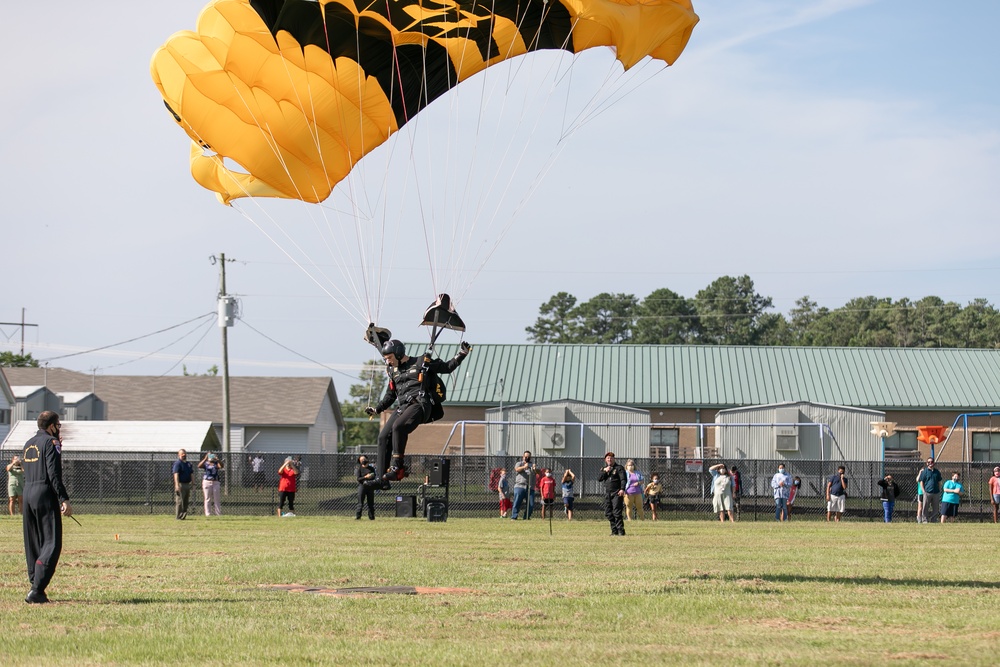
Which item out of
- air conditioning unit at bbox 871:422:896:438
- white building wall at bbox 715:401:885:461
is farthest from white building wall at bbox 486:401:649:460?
air conditioning unit at bbox 871:422:896:438

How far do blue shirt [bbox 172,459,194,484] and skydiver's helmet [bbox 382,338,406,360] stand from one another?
12831mm

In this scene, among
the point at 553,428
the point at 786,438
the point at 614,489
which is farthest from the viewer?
the point at 553,428

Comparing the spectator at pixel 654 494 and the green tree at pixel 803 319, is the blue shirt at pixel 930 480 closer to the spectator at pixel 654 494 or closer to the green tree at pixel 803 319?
the spectator at pixel 654 494

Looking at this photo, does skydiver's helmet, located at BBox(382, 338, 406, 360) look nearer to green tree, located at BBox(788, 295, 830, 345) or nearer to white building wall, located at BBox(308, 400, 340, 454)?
white building wall, located at BBox(308, 400, 340, 454)

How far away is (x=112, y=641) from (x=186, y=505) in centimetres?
1606

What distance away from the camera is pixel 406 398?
39.9 ft

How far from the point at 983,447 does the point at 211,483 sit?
94.8ft

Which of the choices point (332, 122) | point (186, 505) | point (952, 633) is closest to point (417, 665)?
point (952, 633)

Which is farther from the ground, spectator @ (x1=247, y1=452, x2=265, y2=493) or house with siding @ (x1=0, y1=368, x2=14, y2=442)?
house with siding @ (x1=0, y1=368, x2=14, y2=442)

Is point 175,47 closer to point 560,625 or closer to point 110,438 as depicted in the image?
point 560,625

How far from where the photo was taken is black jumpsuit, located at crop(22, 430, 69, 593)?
31.7 ft

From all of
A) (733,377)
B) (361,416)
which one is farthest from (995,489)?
(361,416)

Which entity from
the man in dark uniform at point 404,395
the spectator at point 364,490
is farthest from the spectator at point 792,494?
the man in dark uniform at point 404,395

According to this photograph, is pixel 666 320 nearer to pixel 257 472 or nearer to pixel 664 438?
pixel 664 438
